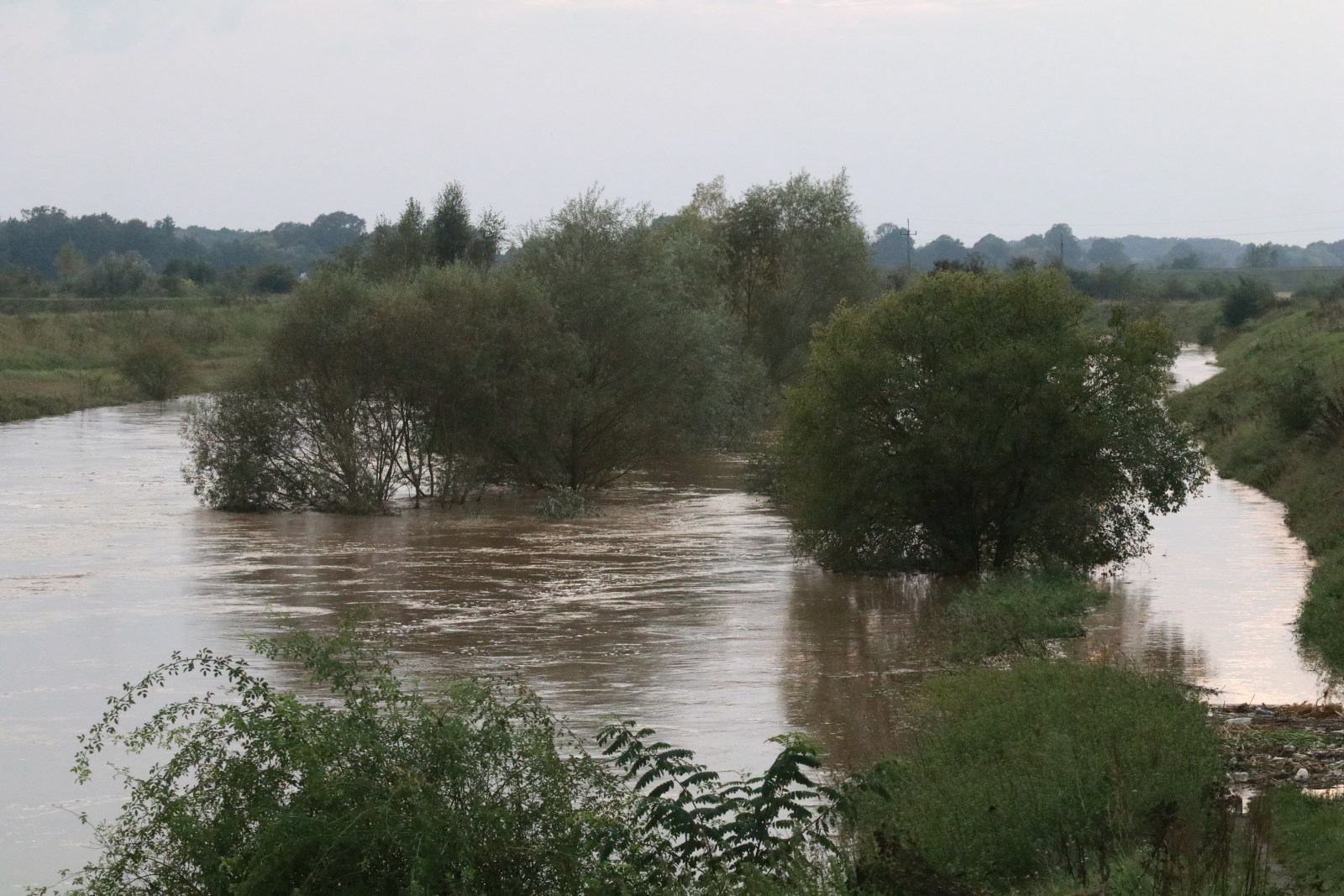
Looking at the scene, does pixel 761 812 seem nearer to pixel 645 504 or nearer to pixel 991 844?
pixel 991 844

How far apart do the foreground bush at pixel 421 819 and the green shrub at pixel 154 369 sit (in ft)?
198

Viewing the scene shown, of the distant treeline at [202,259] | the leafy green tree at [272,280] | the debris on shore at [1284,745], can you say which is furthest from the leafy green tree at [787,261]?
the leafy green tree at [272,280]

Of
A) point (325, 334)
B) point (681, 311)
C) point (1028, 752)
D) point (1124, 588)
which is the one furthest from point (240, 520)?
point (1028, 752)

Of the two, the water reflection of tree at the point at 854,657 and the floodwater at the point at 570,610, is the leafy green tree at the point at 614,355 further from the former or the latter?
the water reflection of tree at the point at 854,657

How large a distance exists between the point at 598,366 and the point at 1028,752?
28.4 metres

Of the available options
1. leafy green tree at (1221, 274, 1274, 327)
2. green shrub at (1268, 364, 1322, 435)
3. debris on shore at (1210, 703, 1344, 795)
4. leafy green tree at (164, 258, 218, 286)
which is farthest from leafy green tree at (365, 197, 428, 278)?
leafy green tree at (164, 258, 218, 286)

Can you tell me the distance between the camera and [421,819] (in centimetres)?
823

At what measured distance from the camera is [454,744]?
29.0 feet

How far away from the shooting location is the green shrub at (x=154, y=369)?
6638 cm

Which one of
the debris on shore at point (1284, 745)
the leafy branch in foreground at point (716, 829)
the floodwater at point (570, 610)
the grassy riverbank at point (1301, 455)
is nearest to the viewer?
the leafy branch in foreground at point (716, 829)

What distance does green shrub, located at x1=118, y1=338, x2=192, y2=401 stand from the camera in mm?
66375

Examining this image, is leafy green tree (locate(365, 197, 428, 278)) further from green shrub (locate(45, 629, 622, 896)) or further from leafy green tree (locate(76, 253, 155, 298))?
leafy green tree (locate(76, 253, 155, 298))

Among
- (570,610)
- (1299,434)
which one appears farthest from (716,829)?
(1299,434)

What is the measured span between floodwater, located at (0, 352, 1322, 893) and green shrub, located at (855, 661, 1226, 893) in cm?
220
